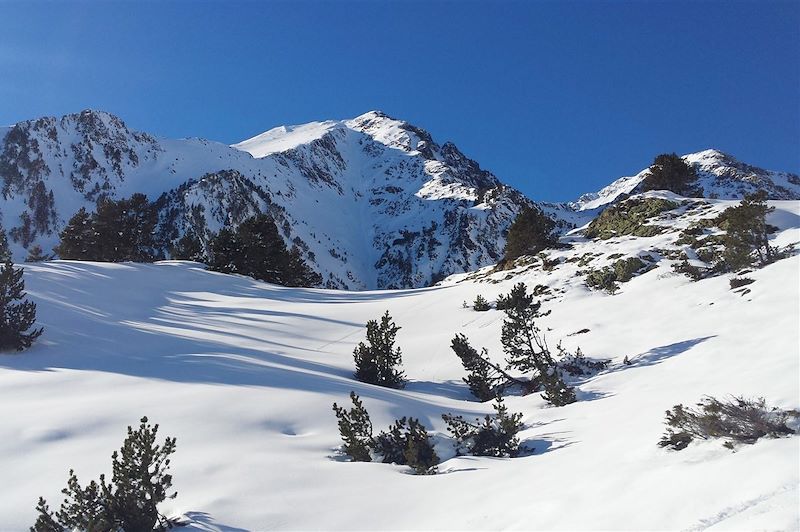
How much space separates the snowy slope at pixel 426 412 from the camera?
13.5 feet

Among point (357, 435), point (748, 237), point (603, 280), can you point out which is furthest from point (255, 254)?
point (748, 237)

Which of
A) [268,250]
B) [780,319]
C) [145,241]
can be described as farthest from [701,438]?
[145,241]

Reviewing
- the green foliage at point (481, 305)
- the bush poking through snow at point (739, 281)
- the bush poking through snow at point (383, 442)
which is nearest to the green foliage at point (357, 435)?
the bush poking through snow at point (383, 442)

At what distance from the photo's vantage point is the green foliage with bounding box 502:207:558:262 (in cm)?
2736

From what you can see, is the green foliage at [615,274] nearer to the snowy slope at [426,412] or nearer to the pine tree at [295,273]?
the snowy slope at [426,412]

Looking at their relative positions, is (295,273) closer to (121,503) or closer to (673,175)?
(673,175)

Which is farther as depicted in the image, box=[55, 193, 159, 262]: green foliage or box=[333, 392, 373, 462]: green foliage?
box=[55, 193, 159, 262]: green foliage

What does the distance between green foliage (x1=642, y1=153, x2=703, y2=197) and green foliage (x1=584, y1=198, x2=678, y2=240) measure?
7.85 meters

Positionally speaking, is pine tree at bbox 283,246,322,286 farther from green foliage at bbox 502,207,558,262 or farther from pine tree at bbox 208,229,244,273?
green foliage at bbox 502,207,558,262

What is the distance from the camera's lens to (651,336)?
11.9 metres

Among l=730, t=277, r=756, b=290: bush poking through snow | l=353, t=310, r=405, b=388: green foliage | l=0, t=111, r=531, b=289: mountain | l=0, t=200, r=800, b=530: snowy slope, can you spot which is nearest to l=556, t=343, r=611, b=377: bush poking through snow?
l=0, t=200, r=800, b=530: snowy slope

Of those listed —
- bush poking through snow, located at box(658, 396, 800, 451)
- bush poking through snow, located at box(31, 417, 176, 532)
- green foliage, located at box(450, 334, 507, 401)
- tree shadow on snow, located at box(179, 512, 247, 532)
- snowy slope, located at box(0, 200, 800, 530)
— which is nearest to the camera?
snowy slope, located at box(0, 200, 800, 530)

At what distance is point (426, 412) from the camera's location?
31.1ft

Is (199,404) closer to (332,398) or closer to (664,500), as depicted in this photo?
(332,398)
